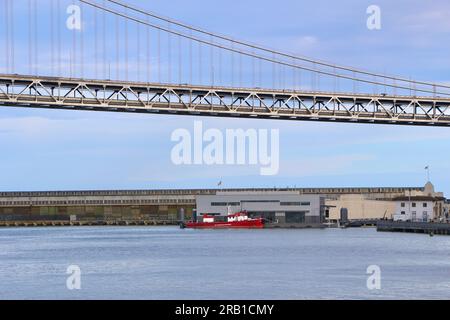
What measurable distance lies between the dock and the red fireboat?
464 inches

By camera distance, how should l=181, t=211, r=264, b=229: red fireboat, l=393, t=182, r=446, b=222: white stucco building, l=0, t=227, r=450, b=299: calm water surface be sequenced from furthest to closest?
l=393, t=182, r=446, b=222: white stucco building → l=181, t=211, r=264, b=229: red fireboat → l=0, t=227, r=450, b=299: calm water surface

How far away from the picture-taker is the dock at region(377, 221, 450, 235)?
76875 millimetres

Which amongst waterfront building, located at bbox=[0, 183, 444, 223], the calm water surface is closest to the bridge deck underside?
the calm water surface

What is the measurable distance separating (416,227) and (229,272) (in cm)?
4825

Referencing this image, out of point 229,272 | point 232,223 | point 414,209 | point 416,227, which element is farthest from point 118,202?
point 229,272

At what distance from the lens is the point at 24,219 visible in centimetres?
12144

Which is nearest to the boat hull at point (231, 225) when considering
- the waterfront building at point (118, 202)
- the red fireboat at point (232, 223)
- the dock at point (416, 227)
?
the red fireboat at point (232, 223)

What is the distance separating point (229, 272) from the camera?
3703cm

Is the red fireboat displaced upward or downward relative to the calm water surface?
downward

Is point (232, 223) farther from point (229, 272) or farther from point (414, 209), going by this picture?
point (229, 272)

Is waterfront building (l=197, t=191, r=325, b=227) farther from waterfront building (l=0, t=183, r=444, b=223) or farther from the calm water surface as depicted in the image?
the calm water surface

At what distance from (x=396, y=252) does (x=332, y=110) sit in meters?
17.3

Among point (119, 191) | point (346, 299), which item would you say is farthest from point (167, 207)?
point (346, 299)

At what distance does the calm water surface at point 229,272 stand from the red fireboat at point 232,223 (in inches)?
1569
